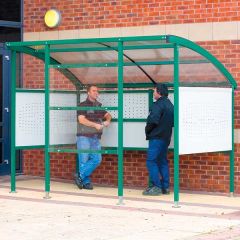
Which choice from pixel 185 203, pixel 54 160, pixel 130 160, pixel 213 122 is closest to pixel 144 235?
pixel 185 203

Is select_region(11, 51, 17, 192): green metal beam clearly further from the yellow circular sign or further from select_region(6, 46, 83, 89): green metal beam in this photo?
the yellow circular sign

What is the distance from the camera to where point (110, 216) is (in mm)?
11828

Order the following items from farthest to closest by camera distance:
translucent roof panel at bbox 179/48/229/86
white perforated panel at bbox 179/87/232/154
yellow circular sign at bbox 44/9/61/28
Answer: yellow circular sign at bbox 44/9/61/28
translucent roof panel at bbox 179/48/229/86
white perforated panel at bbox 179/87/232/154

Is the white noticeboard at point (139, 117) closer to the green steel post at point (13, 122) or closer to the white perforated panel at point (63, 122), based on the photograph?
the white perforated panel at point (63, 122)

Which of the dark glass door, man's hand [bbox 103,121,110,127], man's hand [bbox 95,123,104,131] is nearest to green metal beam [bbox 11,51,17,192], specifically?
man's hand [bbox 95,123,104,131]

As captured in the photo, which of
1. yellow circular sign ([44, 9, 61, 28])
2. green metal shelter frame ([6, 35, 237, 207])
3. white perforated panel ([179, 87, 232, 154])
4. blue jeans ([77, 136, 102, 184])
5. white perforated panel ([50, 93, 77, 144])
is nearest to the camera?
green metal shelter frame ([6, 35, 237, 207])

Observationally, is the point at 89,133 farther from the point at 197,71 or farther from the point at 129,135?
the point at 197,71

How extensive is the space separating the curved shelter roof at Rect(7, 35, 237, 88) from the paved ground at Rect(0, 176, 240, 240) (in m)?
1.85

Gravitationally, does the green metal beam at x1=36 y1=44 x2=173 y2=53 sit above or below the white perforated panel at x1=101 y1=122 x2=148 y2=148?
above

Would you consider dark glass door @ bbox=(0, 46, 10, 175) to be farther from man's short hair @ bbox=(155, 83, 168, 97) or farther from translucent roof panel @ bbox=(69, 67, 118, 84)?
man's short hair @ bbox=(155, 83, 168, 97)

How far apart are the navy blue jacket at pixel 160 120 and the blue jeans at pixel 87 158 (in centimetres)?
97

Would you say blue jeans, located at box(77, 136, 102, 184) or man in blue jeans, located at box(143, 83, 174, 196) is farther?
blue jeans, located at box(77, 136, 102, 184)

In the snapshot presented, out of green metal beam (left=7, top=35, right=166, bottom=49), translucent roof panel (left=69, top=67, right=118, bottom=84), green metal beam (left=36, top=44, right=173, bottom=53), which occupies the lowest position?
translucent roof panel (left=69, top=67, right=118, bottom=84)

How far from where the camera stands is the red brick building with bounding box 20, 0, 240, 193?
14.6 m
